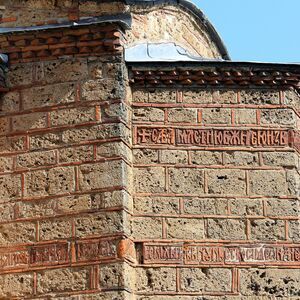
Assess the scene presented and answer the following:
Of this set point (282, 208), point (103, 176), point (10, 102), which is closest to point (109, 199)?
point (103, 176)

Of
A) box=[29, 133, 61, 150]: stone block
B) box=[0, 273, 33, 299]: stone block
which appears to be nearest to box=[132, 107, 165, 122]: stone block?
box=[29, 133, 61, 150]: stone block

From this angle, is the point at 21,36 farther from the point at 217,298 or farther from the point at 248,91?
the point at 217,298

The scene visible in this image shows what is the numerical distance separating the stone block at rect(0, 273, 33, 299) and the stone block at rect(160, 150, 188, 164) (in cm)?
168

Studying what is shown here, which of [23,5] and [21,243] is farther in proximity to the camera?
[23,5]

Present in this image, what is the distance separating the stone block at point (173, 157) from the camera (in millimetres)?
11047

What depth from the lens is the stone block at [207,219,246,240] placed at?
10898 millimetres

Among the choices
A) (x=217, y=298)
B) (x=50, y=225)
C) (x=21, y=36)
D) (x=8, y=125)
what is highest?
(x=21, y=36)

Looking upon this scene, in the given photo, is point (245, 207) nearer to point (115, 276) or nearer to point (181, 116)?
point (181, 116)

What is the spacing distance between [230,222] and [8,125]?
7.69ft

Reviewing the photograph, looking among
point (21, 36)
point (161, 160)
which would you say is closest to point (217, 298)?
point (161, 160)

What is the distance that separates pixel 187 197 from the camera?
1097 centimetres

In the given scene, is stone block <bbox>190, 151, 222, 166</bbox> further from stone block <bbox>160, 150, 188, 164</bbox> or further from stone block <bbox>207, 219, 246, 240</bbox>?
stone block <bbox>207, 219, 246, 240</bbox>

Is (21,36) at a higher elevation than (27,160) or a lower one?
higher

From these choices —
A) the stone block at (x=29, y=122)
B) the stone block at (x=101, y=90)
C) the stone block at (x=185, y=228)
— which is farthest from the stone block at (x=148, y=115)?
the stone block at (x=185, y=228)
